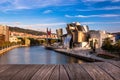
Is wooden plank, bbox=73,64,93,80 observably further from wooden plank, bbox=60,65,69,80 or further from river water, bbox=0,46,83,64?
river water, bbox=0,46,83,64

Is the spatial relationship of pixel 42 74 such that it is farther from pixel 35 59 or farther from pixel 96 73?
pixel 35 59

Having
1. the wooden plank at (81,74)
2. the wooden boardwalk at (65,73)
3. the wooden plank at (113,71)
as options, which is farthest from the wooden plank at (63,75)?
the wooden plank at (113,71)

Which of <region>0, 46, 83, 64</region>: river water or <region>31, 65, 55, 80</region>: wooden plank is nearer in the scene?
<region>31, 65, 55, 80</region>: wooden plank

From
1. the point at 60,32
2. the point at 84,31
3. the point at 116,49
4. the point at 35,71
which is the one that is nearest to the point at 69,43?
the point at 84,31

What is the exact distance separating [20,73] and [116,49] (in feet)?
120

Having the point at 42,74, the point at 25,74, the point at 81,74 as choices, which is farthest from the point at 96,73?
the point at 25,74

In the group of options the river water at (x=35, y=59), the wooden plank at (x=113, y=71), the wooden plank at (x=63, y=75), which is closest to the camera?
the wooden plank at (x=63, y=75)

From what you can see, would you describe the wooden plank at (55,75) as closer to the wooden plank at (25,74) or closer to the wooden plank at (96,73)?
the wooden plank at (25,74)

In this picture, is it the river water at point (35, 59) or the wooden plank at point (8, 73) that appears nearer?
the wooden plank at point (8, 73)

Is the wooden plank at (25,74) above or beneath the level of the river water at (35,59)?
above

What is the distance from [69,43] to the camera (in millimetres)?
98188

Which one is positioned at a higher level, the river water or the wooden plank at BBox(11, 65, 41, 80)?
the wooden plank at BBox(11, 65, 41, 80)

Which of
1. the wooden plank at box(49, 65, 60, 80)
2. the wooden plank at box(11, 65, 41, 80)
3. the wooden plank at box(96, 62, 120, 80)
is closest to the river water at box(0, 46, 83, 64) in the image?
the wooden plank at box(96, 62, 120, 80)

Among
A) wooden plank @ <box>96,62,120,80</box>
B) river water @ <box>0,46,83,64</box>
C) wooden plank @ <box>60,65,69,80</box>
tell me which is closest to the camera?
wooden plank @ <box>60,65,69,80</box>
